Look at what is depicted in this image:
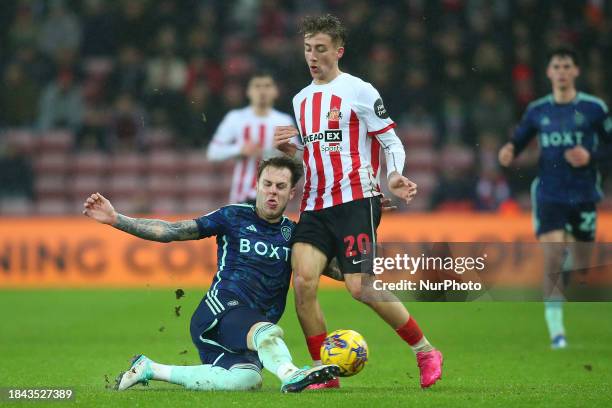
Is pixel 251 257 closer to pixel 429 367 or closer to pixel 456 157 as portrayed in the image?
pixel 429 367

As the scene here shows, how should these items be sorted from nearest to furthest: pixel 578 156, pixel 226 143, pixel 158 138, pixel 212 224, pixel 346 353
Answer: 1. pixel 346 353
2. pixel 212 224
3. pixel 578 156
4. pixel 226 143
5. pixel 158 138

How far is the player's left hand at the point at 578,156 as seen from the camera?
954 centimetres

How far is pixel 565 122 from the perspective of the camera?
970 cm

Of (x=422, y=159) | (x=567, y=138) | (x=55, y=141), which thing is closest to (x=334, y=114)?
(x=567, y=138)

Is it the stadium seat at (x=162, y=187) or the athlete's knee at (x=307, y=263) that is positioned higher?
the stadium seat at (x=162, y=187)

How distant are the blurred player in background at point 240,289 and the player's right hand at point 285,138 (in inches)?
6.7

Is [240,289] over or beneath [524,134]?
beneath

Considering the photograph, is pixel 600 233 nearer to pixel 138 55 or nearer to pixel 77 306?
pixel 77 306

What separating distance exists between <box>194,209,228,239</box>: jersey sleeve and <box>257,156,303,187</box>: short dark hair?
34 cm

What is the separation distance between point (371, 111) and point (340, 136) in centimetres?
25

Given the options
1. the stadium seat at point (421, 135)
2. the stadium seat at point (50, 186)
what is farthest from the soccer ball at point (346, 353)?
the stadium seat at point (50, 186)

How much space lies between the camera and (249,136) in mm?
12070

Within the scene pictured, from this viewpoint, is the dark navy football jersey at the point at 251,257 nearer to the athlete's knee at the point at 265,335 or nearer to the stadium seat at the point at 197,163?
the athlete's knee at the point at 265,335

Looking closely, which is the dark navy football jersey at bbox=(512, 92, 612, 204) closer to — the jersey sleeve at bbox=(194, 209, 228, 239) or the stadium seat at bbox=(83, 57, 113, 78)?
the jersey sleeve at bbox=(194, 209, 228, 239)
